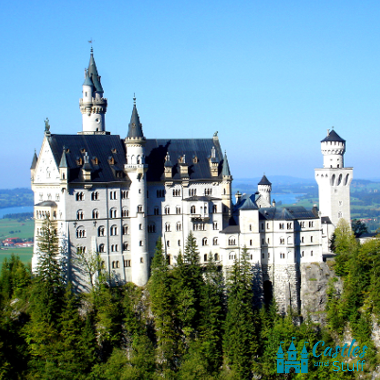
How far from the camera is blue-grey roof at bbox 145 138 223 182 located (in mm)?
90438

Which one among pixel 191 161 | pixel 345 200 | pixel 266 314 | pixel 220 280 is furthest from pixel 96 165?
pixel 345 200

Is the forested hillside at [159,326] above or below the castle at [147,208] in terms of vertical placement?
below

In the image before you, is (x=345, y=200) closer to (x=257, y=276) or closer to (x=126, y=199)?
(x=257, y=276)

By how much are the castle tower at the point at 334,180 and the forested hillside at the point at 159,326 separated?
46.2ft

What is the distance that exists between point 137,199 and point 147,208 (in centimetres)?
267

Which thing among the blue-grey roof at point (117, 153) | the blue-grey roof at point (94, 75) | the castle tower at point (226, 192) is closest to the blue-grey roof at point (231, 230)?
the castle tower at point (226, 192)

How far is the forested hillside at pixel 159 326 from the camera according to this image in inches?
3078

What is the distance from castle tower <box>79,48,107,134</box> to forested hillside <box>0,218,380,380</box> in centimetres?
1873

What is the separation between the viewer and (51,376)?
75.2 m

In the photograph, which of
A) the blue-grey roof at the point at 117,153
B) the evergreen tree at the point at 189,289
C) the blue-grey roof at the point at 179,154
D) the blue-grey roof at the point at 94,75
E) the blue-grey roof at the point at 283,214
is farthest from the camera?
the blue-grey roof at the point at 94,75

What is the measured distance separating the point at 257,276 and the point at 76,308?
25.0m

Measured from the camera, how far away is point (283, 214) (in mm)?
90062

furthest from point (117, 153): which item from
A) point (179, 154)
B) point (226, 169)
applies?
point (226, 169)

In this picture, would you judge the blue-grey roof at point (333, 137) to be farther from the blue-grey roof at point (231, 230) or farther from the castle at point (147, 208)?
the blue-grey roof at point (231, 230)
